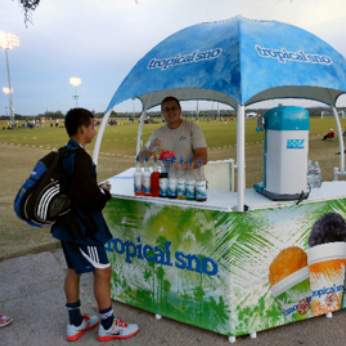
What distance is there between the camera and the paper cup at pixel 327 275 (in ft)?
10.5

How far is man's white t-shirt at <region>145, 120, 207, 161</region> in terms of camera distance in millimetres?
3936

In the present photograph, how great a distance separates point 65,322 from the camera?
3.33 metres

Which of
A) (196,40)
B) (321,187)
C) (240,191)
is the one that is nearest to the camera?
(240,191)

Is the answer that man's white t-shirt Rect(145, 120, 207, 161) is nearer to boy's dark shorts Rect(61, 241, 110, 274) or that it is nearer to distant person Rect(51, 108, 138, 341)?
distant person Rect(51, 108, 138, 341)

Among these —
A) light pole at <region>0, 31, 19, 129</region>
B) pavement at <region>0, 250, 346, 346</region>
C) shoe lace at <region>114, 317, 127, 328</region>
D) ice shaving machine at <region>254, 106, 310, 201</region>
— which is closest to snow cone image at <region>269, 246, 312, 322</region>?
pavement at <region>0, 250, 346, 346</region>

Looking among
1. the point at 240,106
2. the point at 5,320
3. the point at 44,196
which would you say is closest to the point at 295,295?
the point at 240,106

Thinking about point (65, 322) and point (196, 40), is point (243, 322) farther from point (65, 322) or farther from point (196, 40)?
point (196, 40)

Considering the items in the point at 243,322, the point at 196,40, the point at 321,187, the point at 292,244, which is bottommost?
the point at 243,322

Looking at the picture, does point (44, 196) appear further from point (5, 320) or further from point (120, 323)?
point (5, 320)

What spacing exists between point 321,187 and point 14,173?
12.2 m

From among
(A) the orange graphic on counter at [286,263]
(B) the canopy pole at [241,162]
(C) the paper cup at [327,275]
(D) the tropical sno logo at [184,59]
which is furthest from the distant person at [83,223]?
(C) the paper cup at [327,275]

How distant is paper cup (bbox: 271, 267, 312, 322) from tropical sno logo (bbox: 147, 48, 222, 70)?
2.02m

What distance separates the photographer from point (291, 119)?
2969 millimetres

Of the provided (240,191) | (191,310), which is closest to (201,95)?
(240,191)
